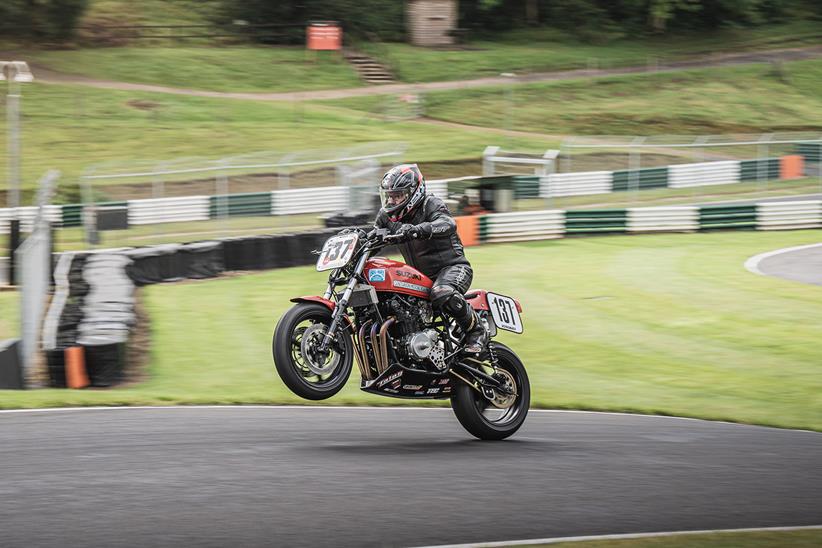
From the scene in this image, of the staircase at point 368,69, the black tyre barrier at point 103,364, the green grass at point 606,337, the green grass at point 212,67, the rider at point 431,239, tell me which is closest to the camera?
the rider at point 431,239

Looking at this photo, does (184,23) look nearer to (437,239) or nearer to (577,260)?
(577,260)

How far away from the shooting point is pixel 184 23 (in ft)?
203

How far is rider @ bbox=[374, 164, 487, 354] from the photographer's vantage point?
9555 mm

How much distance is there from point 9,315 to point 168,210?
673cm

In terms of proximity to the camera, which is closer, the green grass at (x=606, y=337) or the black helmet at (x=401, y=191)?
the black helmet at (x=401, y=191)

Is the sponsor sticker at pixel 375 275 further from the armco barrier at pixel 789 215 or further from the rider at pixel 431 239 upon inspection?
the armco barrier at pixel 789 215

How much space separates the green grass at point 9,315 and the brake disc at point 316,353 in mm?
10316

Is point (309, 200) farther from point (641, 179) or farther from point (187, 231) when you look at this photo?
point (641, 179)

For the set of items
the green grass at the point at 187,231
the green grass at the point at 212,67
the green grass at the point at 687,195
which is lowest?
the green grass at the point at 187,231

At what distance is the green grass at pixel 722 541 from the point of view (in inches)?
262

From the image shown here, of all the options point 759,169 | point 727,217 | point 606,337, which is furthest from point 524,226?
point 606,337

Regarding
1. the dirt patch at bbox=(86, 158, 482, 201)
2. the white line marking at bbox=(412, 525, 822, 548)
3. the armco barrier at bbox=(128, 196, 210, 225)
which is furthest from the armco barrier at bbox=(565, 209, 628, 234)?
the white line marking at bbox=(412, 525, 822, 548)

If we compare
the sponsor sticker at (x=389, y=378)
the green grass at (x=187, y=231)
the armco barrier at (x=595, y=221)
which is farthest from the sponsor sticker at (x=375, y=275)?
the armco barrier at (x=595, y=221)

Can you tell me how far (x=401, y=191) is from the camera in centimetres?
955
